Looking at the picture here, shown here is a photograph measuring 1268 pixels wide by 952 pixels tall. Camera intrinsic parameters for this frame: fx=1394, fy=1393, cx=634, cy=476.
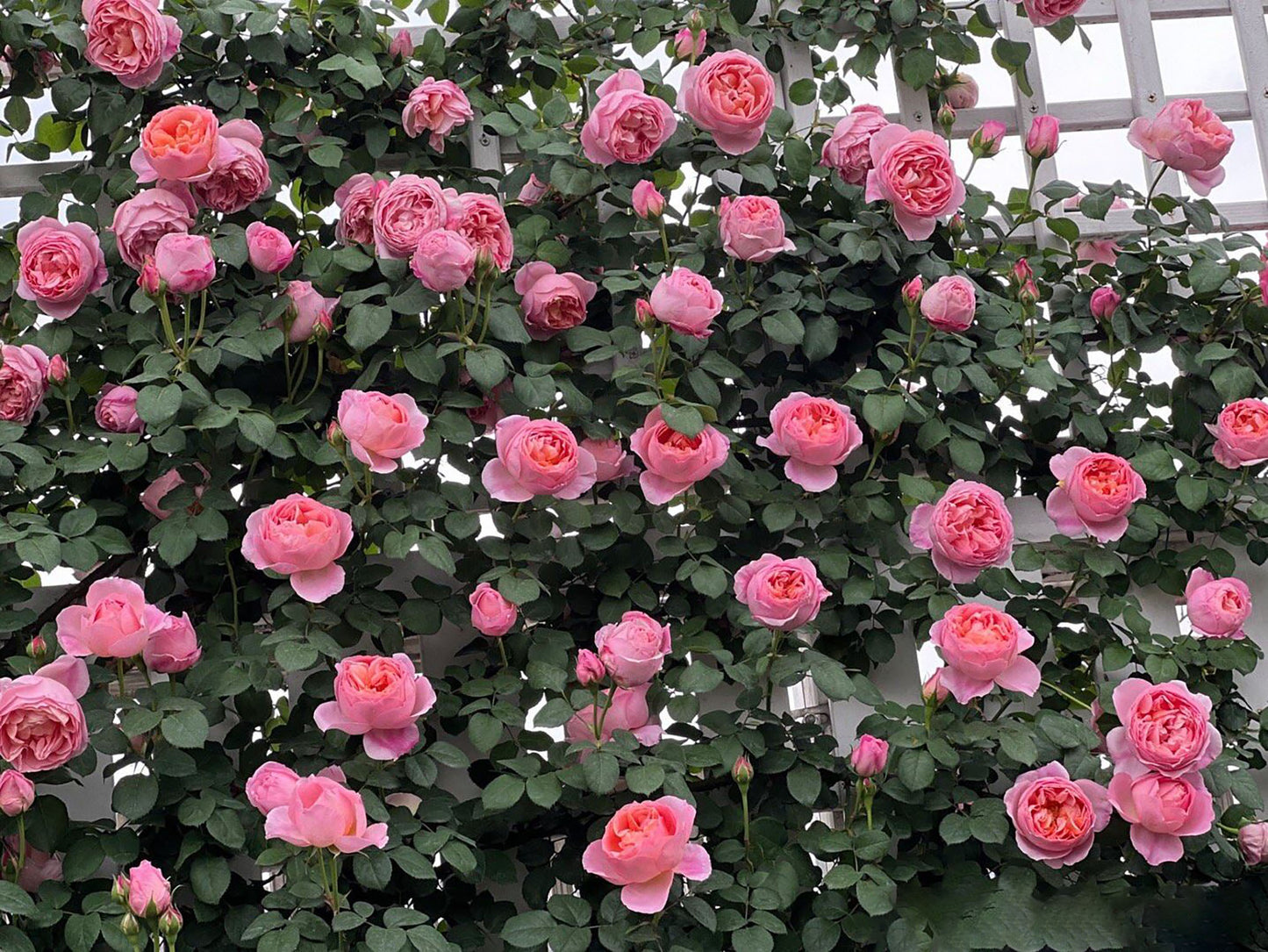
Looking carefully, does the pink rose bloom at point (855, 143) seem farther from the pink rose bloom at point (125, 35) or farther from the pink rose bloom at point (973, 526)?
the pink rose bloom at point (125, 35)

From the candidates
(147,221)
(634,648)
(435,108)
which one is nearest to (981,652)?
(634,648)

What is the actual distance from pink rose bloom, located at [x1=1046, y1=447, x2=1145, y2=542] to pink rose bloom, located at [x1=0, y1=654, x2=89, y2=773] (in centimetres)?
124

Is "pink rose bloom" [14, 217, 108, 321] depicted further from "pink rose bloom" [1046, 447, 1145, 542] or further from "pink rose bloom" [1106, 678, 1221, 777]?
"pink rose bloom" [1106, 678, 1221, 777]

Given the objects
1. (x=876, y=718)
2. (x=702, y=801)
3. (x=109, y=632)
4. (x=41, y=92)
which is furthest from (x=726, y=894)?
(x=41, y=92)

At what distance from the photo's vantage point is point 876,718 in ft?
5.76

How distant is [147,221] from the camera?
1.77m

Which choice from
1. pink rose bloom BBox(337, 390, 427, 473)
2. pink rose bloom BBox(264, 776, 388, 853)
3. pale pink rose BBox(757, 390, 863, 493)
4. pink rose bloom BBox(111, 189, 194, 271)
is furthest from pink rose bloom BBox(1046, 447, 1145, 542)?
pink rose bloom BBox(111, 189, 194, 271)

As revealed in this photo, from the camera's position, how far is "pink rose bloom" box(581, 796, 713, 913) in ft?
4.94

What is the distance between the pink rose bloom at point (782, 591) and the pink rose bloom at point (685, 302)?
0.99 feet

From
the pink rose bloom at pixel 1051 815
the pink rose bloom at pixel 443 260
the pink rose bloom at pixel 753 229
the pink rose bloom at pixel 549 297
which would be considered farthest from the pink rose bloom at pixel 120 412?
the pink rose bloom at pixel 1051 815

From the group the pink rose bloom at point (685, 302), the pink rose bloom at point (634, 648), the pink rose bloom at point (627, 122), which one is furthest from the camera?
the pink rose bloom at point (627, 122)

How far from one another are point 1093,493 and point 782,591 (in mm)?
454

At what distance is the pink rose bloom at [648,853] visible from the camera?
1506 millimetres

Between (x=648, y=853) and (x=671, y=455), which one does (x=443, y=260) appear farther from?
(x=648, y=853)
